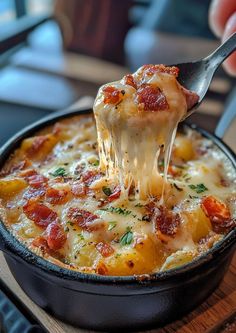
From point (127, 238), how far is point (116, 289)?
0.21 meters

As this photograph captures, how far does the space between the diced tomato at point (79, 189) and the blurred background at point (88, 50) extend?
0.91 metres

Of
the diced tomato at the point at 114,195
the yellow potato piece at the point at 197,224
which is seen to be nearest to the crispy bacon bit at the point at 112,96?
the diced tomato at the point at 114,195

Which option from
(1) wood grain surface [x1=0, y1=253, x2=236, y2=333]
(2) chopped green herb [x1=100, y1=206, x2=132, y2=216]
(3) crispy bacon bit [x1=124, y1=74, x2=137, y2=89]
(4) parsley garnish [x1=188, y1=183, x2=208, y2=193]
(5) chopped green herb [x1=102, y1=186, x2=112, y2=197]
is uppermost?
(3) crispy bacon bit [x1=124, y1=74, x2=137, y2=89]

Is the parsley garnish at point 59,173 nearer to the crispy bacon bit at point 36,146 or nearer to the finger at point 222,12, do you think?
the crispy bacon bit at point 36,146

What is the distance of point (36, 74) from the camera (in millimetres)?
3072

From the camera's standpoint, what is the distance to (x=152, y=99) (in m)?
1.45

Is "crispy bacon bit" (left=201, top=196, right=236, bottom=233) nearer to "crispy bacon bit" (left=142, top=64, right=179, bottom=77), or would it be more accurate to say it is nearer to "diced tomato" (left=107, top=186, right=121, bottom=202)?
"diced tomato" (left=107, top=186, right=121, bottom=202)

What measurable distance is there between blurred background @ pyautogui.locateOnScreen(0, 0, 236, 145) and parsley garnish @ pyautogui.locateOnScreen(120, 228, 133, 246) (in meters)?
1.16

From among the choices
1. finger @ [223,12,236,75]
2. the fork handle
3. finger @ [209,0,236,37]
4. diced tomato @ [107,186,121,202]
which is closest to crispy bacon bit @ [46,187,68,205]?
diced tomato @ [107,186,121,202]

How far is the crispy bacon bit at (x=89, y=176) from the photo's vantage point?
65.2 inches

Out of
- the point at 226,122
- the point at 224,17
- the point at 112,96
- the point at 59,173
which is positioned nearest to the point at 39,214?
the point at 59,173

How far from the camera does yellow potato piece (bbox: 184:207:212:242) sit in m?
1.50

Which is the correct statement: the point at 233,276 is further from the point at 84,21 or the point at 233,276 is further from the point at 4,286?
the point at 84,21

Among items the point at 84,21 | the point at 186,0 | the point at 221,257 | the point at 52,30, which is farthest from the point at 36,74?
the point at 221,257
